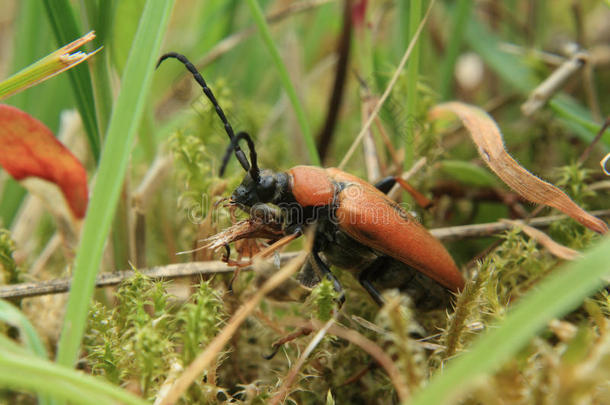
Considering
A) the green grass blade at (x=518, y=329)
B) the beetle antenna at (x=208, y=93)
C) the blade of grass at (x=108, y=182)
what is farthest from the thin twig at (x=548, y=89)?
the blade of grass at (x=108, y=182)

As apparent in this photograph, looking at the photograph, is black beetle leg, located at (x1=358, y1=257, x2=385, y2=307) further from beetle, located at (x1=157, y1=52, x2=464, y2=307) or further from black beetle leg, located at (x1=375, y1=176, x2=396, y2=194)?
black beetle leg, located at (x1=375, y1=176, x2=396, y2=194)

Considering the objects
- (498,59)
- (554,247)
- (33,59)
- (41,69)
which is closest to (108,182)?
(41,69)

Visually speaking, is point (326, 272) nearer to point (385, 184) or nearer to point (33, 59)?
point (385, 184)

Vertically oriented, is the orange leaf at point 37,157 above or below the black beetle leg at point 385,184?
above

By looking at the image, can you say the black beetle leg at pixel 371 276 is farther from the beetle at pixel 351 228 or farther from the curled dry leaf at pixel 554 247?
the curled dry leaf at pixel 554 247

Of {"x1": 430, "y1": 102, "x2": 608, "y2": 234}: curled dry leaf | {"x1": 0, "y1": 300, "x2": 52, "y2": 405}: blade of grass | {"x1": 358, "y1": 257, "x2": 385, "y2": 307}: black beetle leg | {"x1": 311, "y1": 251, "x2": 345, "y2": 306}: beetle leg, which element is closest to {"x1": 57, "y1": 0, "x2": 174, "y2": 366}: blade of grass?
{"x1": 0, "y1": 300, "x2": 52, "y2": 405}: blade of grass

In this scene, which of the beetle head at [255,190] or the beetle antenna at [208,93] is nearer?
the beetle antenna at [208,93]

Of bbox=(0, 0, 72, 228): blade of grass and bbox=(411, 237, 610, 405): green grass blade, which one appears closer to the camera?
bbox=(411, 237, 610, 405): green grass blade

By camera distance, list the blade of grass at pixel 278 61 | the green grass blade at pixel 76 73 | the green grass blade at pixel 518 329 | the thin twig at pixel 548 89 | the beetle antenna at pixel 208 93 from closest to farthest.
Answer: the green grass blade at pixel 518 329 → the green grass blade at pixel 76 73 → the beetle antenna at pixel 208 93 → the blade of grass at pixel 278 61 → the thin twig at pixel 548 89
